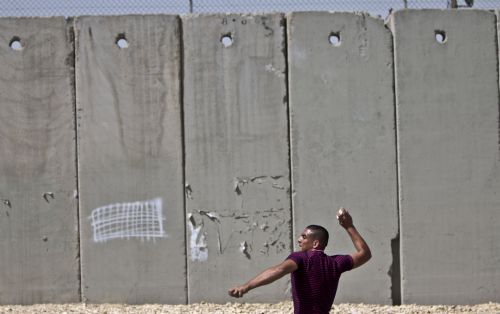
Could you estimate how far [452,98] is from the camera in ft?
18.6

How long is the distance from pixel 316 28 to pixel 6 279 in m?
3.18

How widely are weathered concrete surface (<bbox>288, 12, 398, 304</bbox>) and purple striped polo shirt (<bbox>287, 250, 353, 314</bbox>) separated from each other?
201cm

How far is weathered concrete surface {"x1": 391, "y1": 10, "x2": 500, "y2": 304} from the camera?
5617 mm

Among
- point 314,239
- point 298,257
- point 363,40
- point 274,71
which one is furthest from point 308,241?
point 363,40

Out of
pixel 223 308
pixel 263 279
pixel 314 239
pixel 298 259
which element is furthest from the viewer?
pixel 223 308

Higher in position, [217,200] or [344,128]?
[344,128]

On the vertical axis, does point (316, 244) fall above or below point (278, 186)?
below

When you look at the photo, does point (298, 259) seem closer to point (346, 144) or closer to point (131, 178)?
point (346, 144)

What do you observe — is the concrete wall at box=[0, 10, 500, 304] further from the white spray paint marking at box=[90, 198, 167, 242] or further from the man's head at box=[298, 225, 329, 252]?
the man's head at box=[298, 225, 329, 252]

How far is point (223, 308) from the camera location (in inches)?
217

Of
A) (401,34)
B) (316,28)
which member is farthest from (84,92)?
(401,34)

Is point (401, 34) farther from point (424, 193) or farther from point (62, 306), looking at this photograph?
point (62, 306)

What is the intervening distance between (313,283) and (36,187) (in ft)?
9.44

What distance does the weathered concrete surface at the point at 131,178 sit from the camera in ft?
18.2
